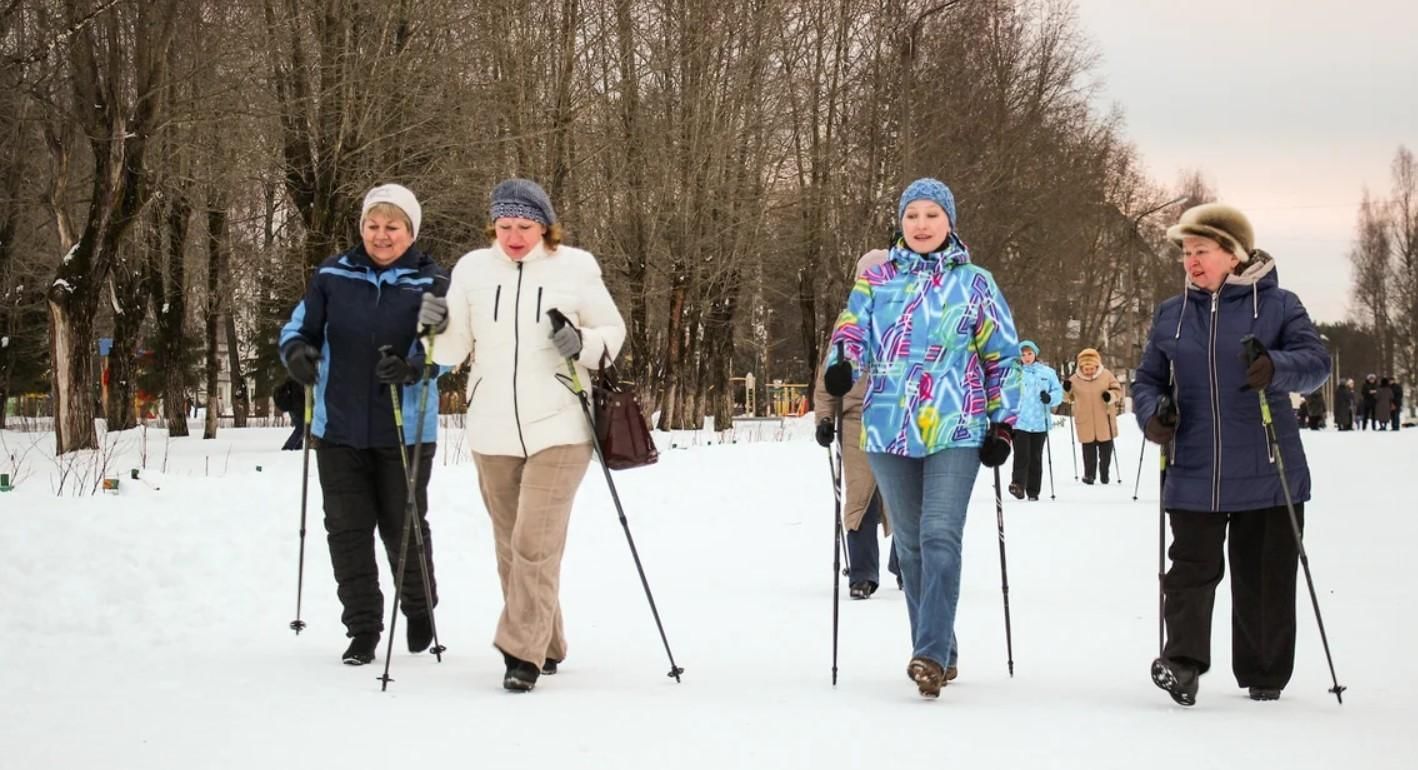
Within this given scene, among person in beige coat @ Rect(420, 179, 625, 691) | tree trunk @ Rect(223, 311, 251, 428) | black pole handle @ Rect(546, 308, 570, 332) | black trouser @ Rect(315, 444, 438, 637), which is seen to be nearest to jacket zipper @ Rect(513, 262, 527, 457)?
person in beige coat @ Rect(420, 179, 625, 691)

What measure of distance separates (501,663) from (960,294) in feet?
8.71

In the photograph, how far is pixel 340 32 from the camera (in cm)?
2378

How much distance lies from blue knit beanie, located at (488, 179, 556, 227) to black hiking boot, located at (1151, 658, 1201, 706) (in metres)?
3.04

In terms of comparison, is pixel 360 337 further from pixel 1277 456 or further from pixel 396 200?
pixel 1277 456

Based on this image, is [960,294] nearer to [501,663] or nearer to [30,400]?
[501,663]

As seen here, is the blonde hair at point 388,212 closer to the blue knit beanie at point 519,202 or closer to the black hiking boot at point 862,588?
the blue knit beanie at point 519,202

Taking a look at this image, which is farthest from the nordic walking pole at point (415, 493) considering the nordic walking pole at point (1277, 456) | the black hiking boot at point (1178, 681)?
the nordic walking pole at point (1277, 456)

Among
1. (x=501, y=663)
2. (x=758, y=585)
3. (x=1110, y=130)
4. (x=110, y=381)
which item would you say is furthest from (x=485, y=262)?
(x=1110, y=130)

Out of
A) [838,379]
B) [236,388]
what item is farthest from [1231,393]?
[236,388]

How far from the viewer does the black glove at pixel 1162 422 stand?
7.05 m

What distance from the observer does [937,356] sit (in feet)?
23.8

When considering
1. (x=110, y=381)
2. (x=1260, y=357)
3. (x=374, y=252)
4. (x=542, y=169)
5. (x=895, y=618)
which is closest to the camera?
(x=1260, y=357)

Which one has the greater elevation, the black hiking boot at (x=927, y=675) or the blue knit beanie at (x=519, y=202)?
the blue knit beanie at (x=519, y=202)

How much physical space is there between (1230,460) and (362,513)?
372cm
